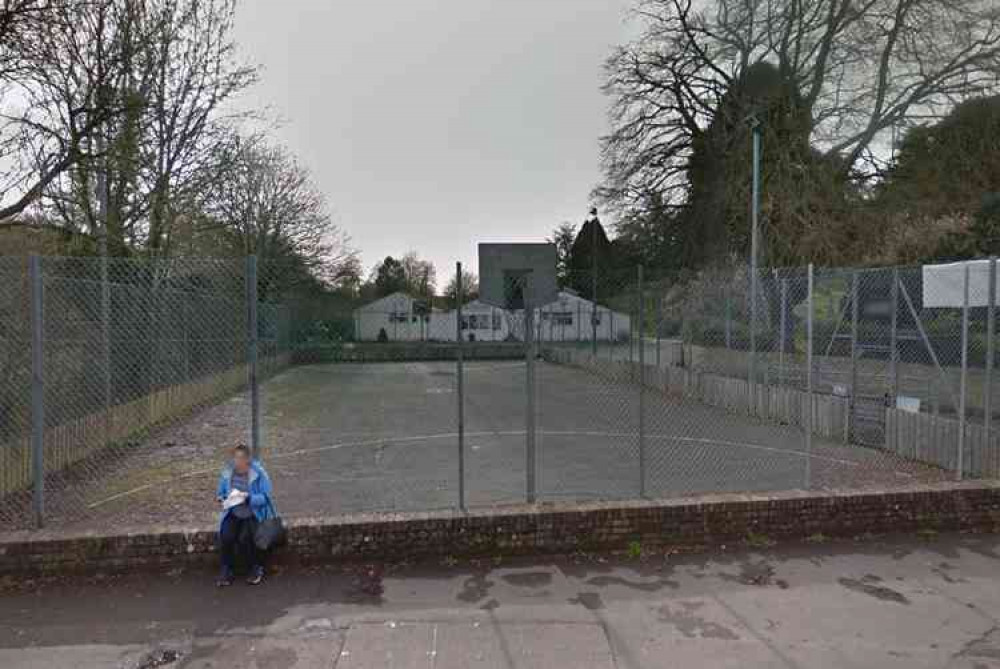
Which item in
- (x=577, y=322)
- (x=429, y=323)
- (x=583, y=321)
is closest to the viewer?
(x=577, y=322)

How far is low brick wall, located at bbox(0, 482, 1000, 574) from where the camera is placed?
14.8 ft

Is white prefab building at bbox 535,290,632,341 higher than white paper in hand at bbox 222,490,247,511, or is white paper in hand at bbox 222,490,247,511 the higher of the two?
white prefab building at bbox 535,290,632,341

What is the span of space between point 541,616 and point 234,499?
243 cm

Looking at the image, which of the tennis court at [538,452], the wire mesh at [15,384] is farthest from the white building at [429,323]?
the wire mesh at [15,384]

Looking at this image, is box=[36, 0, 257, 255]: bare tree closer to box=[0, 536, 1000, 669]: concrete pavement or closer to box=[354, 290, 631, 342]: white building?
box=[0, 536, 1000, 669]: concrete pavement

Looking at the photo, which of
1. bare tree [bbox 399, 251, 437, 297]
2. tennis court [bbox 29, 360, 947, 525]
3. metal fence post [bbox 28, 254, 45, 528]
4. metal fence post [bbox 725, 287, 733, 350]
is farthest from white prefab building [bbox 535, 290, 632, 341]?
bare tree [bbox 399, 251, 437, 297]

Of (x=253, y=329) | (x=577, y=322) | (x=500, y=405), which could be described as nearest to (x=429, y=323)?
(x=577, y=322)

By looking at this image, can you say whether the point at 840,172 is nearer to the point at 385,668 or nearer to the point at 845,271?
the point at 845,271

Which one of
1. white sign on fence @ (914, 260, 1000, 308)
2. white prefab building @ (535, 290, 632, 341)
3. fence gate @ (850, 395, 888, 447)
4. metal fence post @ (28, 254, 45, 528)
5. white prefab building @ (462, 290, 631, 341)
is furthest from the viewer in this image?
white prefab building @ (535, 290, 632, 341)

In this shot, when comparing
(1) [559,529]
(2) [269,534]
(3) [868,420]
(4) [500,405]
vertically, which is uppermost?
(3) [868,420]

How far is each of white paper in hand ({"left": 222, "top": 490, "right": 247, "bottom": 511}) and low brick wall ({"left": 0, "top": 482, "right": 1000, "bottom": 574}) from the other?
0.32 meters

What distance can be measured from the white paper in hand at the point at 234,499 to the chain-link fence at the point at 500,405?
21.1 inches

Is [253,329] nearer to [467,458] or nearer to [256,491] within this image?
[256,491]

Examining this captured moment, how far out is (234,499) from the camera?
4512mm
